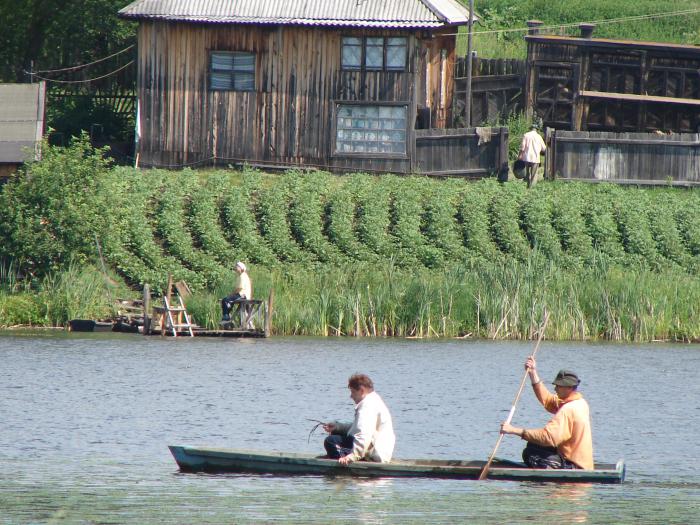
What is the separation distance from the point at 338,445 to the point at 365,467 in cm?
60

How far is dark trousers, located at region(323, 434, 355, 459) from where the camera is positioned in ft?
55.0

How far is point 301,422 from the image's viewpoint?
70.1 ft

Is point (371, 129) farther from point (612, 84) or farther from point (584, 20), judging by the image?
point (584, 20)

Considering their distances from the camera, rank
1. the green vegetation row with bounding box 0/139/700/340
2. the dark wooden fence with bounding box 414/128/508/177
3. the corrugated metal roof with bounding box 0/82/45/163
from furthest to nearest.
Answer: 1. the dark wooden fence with bounding box 414/128/508/177
2. the corrugated metal roof with bounding box 0/82/45/163
3. the green vegetation row with bounding box 0/139/700/340

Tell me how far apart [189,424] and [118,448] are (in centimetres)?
226

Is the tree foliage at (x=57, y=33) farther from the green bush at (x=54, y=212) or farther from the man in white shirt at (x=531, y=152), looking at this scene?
the man in white shirt at (x=531, y=152)

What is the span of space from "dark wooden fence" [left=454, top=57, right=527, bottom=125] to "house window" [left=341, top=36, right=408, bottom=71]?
3.46m

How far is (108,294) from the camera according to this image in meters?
32.5

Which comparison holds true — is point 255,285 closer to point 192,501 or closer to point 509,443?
point 509,443

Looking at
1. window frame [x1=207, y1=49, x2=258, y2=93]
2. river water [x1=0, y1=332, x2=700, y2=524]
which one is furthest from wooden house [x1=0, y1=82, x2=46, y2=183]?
river water [x1=0, y1=332, x2=700, y2=524]

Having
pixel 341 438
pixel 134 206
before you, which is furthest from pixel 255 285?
pixel 341 438

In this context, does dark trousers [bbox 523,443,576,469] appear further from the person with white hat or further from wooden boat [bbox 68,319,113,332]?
wooden boat [bbox 68,319,113,332]

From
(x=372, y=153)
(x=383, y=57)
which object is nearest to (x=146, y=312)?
(x=372, y=153)

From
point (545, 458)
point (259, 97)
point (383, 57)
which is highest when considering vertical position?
point (383, 57)
